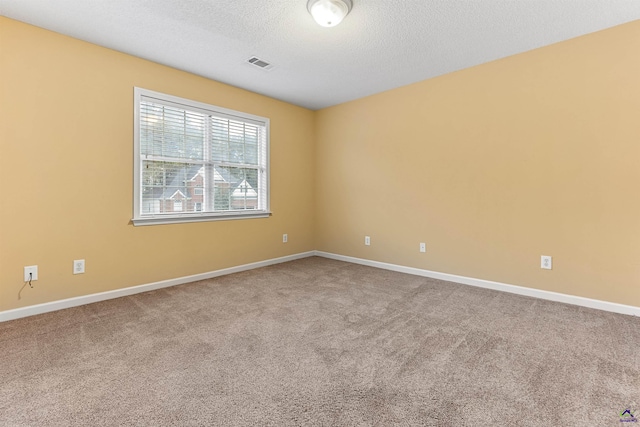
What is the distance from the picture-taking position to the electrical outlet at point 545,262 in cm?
281

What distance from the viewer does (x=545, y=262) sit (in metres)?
2.83

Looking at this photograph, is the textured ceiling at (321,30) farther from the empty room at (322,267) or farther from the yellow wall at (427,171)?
the yellow wall at (427,171)

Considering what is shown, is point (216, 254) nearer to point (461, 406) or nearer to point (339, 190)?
point (339, 190)

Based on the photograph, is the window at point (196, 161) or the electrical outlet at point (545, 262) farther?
the window at point (196, 161)

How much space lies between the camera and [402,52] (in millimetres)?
2896

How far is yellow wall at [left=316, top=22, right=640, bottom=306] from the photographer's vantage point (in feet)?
8.14

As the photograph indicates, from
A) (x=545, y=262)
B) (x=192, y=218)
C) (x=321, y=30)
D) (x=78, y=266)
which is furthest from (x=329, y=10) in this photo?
(x=78, y=266)

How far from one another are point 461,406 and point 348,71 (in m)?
3.22

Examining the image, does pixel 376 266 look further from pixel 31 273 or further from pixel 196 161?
pixel 31 273

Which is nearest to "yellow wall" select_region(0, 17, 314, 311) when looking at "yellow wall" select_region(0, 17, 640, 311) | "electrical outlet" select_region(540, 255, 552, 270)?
"yellow wall" select_region(0, 17, 640, 311)

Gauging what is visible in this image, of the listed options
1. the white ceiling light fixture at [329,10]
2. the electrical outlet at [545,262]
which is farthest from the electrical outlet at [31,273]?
the electrical outlet at [545,262]

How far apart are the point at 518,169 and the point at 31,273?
4589 millimetres

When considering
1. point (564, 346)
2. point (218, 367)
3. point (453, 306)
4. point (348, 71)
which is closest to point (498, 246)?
point (453, 306)

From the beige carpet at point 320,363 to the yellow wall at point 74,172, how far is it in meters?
0.42
